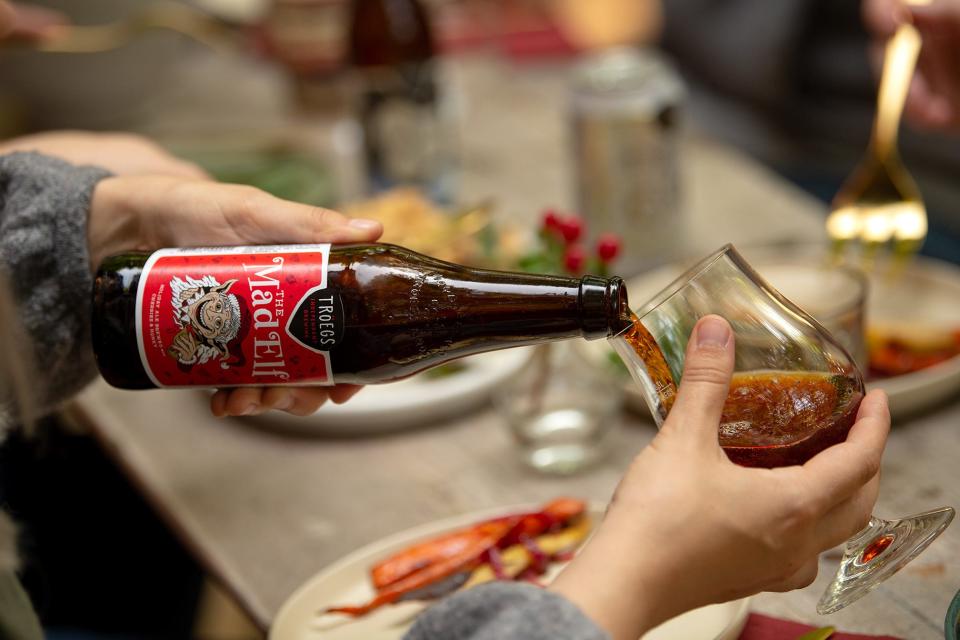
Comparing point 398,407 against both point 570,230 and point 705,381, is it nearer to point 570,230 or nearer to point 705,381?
point 570,230

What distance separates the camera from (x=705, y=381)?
0.60m

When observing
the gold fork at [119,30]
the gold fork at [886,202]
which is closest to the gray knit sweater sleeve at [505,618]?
the gold fork at [886,202]

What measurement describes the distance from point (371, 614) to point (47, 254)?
395 mm

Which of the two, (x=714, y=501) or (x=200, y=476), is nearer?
(x=714, y=501)

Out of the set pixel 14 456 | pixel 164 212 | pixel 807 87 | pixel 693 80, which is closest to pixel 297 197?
pixel 14 456

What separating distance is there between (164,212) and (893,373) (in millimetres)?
688

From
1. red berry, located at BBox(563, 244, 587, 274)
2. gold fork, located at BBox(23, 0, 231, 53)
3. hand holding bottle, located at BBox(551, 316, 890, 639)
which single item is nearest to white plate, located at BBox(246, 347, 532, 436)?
red berry, located at BBox(563, 244, 587, 274)

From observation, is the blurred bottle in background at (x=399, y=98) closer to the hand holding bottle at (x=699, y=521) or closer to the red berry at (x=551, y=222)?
the red berry at (x=551, y=222)

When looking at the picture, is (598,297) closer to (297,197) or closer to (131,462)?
(131,462)

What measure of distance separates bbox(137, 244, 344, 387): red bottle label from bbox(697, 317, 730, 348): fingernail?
0.25m

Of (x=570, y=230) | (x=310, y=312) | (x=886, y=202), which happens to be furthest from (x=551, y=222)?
(x=886, y=202)

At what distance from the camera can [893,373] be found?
3.39 ft

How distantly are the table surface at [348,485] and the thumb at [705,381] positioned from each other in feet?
0.84

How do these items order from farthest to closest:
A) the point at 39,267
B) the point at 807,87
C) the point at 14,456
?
the point at 807,87 → the point at 14,456 → the point at 39,267
